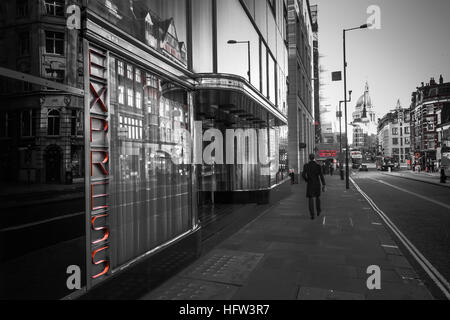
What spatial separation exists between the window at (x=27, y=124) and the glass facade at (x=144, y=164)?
820 millimetres

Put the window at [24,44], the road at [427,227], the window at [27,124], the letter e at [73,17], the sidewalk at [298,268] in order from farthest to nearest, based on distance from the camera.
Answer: the road at [427,227] → the sidewalk at [298,268] → the window at [27,124] → the letter e at [73,17] → the window at [24,44]

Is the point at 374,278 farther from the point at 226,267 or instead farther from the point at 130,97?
the point at 130,97

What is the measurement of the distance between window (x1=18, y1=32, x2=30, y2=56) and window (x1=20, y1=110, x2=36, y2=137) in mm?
695

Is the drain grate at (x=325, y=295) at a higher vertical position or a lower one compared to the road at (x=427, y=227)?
higher

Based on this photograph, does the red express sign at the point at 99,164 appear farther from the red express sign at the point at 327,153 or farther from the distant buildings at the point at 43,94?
the red express sign at the point at 327,153

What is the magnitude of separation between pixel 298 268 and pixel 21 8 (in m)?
4.97

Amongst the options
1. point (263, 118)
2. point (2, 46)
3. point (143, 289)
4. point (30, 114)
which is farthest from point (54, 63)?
point (263, 118)

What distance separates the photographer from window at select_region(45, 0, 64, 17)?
117 inches

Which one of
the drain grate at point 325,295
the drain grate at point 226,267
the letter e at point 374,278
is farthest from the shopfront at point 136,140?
the letter e at point 374,278

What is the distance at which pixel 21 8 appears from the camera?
9.26 feet

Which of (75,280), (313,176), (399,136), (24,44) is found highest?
A: (399,136)

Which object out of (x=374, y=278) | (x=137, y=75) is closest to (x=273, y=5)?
(x=137, y=75)

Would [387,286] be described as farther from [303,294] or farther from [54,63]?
[54,63]

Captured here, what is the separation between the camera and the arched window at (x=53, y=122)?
10.6 feet
